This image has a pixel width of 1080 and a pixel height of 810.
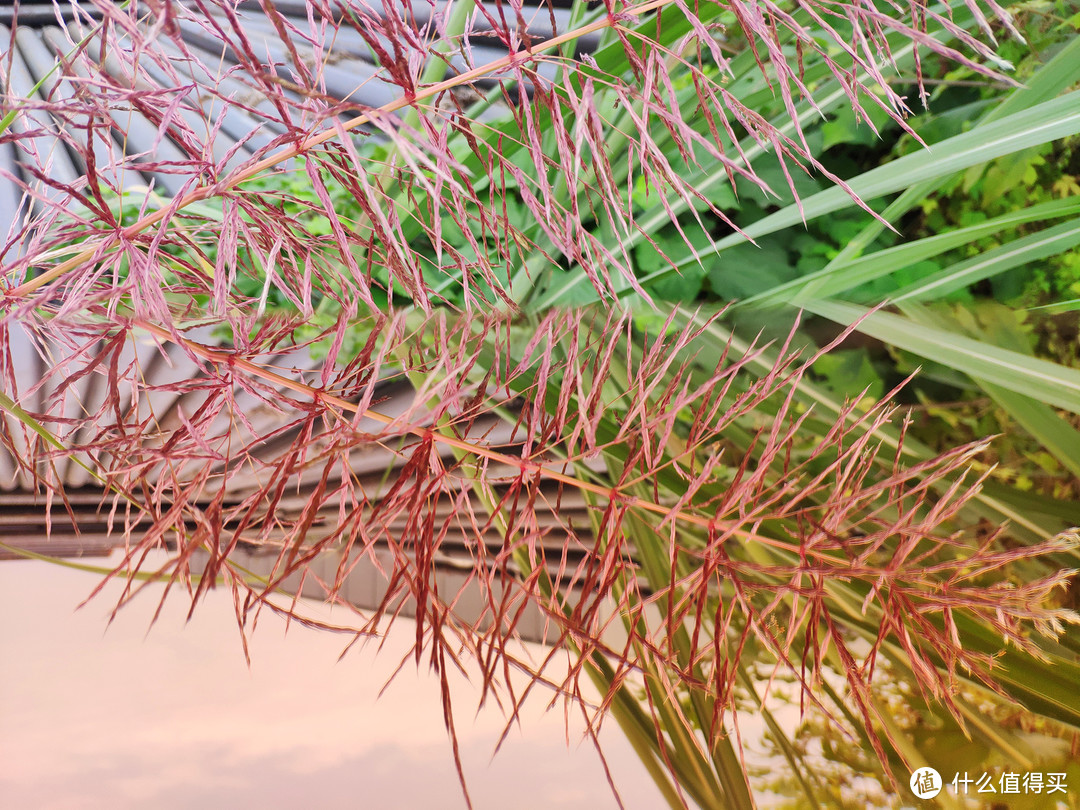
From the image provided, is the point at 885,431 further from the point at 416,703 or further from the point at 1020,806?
the point at 416,703

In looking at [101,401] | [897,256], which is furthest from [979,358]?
[101,401]

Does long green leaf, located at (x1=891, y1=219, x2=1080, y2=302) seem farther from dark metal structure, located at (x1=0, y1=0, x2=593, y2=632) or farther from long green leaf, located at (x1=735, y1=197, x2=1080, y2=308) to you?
dark metal structure, located at (x1=0, y1=0, x2=593, y2=632)

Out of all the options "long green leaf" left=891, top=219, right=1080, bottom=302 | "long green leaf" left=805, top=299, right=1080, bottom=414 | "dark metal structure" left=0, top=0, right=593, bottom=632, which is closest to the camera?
"dark metal structure" left=0, top=0, right=593, bottom=632

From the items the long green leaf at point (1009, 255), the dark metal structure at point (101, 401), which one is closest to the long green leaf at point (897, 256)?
the long green leaf at point (1009, 255)

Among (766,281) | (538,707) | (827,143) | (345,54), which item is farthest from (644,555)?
(345,54)

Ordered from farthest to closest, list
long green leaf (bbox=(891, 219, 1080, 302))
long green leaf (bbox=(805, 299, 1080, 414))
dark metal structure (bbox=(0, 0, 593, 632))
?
long green leaf (bbox=(891, 219, 1080, 302)) → long green leaf (bbox=(805, 299, 1080, 414)) → dark metal structure (bbox=(0, 0, 593, 632))

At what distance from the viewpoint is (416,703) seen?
37cm

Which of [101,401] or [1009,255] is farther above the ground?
[1009,255]

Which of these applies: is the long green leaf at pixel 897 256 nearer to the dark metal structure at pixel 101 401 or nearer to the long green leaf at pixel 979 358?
the long green leaf at pixel 979 358

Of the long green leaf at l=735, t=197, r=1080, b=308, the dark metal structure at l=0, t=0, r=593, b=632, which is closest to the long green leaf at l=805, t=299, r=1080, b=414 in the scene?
the long green leaf at l=735, t=197, r=1080, b=308

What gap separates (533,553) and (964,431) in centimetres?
31

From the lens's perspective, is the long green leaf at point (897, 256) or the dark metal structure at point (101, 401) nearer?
the dark metal structure at point (101, 401)

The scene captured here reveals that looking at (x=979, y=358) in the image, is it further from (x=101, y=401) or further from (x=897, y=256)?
(x=101, y=401)

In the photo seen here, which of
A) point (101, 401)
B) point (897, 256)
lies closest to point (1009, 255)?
point (897, 256)
